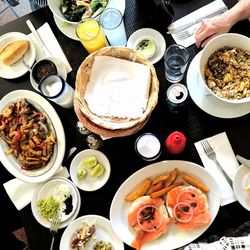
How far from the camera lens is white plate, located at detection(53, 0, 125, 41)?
1480 mm

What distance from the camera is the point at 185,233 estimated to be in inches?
52.5

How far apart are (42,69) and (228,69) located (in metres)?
0.62

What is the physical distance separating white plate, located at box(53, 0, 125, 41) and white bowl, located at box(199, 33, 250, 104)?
0.36 metres

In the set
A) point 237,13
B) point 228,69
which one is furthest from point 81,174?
point 237,13

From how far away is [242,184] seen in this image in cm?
134

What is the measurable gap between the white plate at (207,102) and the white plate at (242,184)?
0.58 feet

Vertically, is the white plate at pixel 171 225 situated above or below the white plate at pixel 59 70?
below

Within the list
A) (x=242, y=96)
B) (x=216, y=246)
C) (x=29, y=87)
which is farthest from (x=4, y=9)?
(x=216, y=246)

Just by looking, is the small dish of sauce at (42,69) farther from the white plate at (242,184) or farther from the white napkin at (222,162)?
the white plate at (242,184)

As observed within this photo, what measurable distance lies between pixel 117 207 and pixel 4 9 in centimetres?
159

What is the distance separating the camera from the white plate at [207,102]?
136 cm

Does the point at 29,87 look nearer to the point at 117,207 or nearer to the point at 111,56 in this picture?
the point at 111,56

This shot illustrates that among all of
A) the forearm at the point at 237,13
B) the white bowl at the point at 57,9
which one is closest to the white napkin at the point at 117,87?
the white bowl at the point at 57,9

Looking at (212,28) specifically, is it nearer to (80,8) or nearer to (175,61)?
(175,61)
